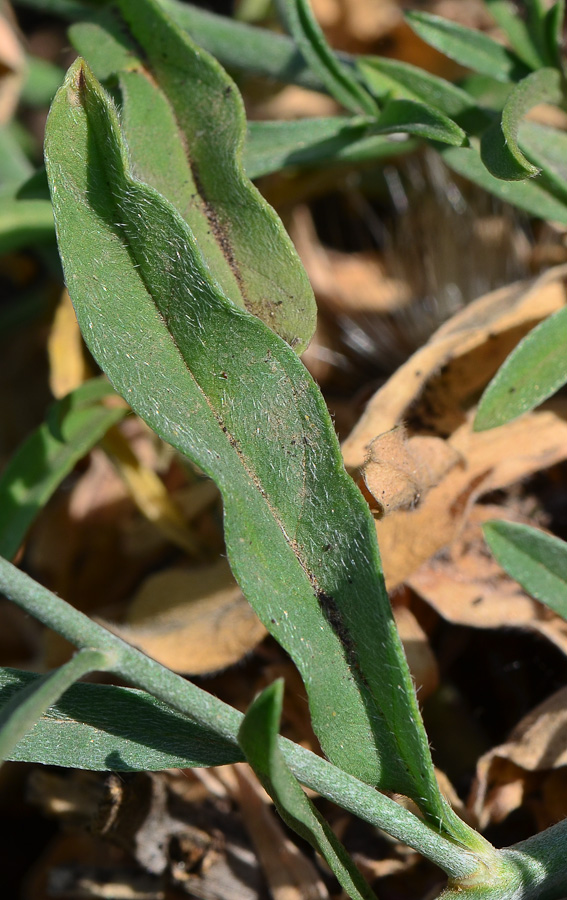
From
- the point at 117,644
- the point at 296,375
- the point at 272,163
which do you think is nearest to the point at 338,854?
the point at 117,644

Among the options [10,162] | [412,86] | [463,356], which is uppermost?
[10,162]

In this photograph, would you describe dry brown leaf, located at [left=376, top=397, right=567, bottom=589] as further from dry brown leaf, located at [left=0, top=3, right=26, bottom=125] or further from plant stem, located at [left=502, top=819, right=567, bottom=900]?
dry brown leaf, located at [left=0, top=3, right=26, bottom=125]

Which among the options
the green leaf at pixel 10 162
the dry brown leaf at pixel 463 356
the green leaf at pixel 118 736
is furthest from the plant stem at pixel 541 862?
the green leaf at pixel 10 162

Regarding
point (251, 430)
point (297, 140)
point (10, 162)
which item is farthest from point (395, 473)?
point (10, 162)

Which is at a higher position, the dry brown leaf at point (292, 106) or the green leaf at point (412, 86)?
the dry brown leaf at point (292, 106)

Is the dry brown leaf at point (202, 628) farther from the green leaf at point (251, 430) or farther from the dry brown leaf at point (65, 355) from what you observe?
the dry brown leaf at point (65, 355)

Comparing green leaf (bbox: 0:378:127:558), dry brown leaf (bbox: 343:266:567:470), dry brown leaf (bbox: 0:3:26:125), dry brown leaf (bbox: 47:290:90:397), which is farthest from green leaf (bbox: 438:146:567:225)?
dry brown leaf (bbox: 0:3:26:125)

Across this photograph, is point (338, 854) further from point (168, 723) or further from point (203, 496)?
point (203, 496)

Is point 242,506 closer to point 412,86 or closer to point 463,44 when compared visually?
point 412,86
